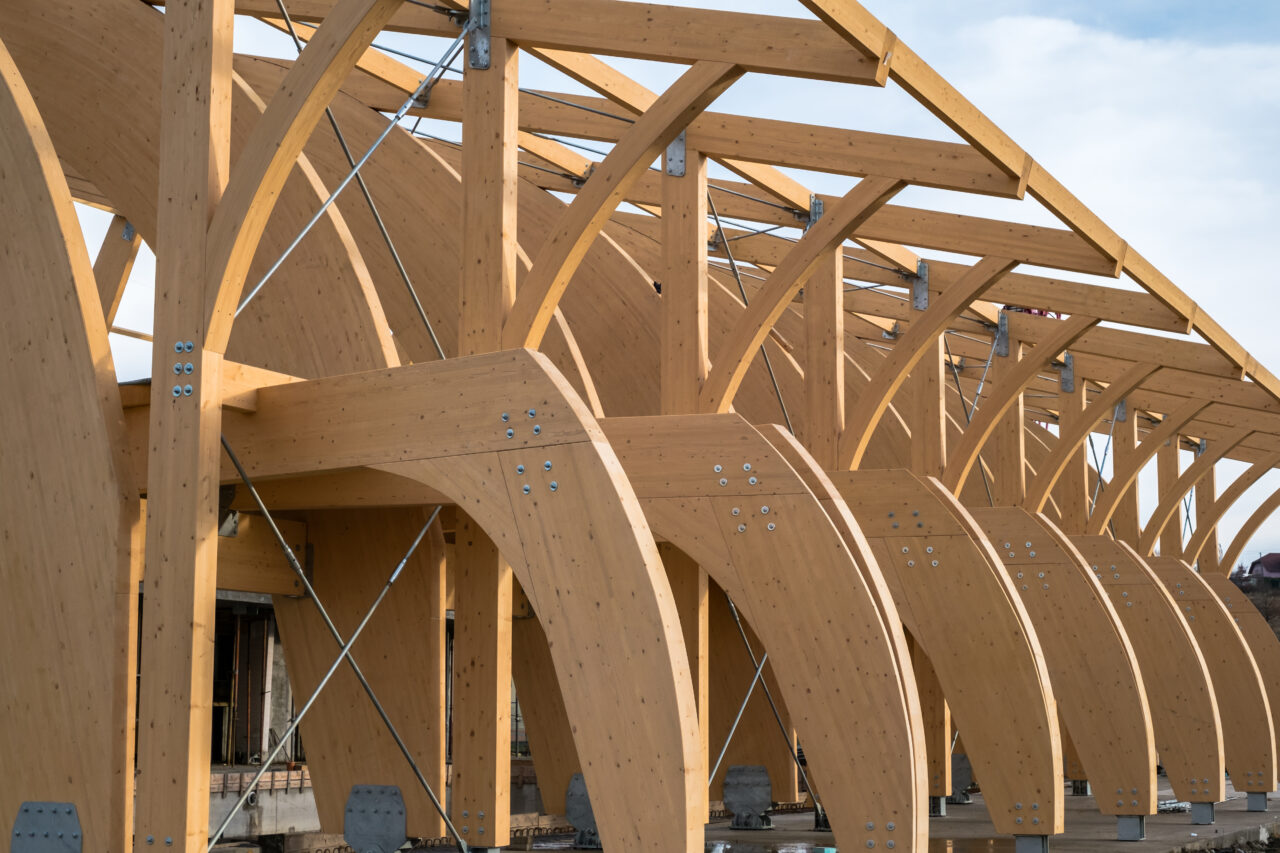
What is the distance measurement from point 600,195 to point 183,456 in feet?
8.99

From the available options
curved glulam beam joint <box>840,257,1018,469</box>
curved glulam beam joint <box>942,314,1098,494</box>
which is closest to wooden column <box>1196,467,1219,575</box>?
curved glulam beam joint <box>942,314,1098,494</box>

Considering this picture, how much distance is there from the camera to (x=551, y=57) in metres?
10.6

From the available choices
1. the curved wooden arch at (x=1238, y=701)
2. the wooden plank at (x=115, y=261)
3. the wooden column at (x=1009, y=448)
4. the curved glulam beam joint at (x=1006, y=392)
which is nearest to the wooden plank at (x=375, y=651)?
the wooden plank at (x=115, y=261)

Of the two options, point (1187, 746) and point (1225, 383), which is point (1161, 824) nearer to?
point (1187, 746)

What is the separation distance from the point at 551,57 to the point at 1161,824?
34.2 ft

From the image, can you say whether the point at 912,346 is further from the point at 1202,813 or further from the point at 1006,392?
the point at 1202,813

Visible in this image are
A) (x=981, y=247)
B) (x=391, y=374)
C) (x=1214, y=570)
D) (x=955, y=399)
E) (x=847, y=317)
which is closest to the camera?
(x=391, y=374)

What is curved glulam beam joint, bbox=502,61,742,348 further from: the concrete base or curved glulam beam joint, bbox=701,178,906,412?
the concrete base

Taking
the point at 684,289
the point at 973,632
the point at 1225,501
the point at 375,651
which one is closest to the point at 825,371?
Result: the point at 684,289

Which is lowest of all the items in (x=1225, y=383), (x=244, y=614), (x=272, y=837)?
(x=272, y=837)

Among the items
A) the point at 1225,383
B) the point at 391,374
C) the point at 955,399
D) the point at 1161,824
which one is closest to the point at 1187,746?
the point at 1161,824

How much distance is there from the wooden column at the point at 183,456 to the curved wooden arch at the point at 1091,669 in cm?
932

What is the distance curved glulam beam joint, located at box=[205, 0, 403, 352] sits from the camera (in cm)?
721

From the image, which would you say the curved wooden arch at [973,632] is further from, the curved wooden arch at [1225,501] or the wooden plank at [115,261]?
the curved wooden arch at [1225,501]
